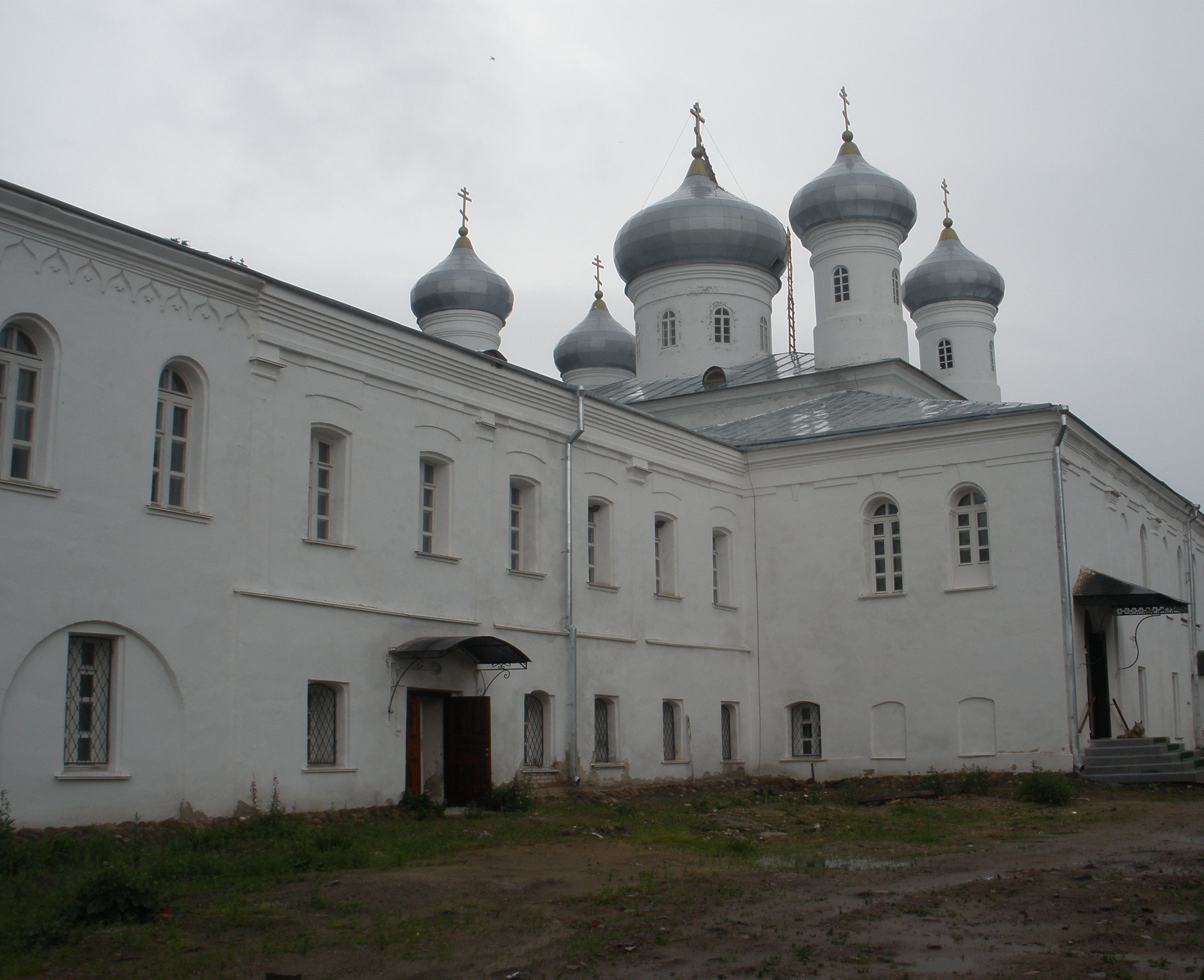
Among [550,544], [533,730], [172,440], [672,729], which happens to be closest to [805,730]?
[672,729]

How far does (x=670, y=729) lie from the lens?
64.8 feet

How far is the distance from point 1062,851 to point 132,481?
8963mm

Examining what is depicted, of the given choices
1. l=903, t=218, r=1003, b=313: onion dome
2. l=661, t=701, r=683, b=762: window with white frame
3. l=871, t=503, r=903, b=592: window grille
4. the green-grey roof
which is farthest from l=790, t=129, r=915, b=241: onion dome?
l=661, t=701, r=683, b=762: window with white frame

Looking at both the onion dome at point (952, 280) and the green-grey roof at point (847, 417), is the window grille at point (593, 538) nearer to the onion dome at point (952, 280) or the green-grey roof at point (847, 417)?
the green-grey roof at point (847, 417)

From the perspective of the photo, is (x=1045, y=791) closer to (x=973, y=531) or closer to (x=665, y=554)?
(x=973, y=531)

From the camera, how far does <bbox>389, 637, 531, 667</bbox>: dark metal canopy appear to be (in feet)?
48.1

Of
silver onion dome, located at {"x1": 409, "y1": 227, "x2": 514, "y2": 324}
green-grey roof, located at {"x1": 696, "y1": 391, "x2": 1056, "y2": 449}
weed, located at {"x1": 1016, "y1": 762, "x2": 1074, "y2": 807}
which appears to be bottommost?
weed, located at {"x1": 1016, "y1": 762, "x2": 1074, "y2": 807}

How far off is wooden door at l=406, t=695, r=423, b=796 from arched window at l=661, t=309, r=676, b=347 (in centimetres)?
1380

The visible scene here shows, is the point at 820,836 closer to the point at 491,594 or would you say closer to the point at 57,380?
the point at 491,594

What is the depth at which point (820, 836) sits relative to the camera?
13.1m

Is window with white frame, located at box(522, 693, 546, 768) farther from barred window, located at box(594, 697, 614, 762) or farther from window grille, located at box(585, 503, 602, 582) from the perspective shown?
window grille, located at box(585, 503, 602, 582)

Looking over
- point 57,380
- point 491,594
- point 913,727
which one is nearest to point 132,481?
point 57,380

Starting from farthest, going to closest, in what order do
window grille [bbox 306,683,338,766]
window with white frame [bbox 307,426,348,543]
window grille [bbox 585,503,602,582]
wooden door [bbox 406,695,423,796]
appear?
window grille [bbox 585,503,602,582]
wooden door [bbox 406,695,423,796]
window with white frame [bbox 307,426,348,543]
window grille [bbox 306,683,338,766]

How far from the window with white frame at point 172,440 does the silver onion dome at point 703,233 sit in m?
15.5
